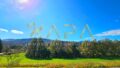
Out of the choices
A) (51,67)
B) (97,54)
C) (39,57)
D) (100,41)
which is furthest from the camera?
(100,41)

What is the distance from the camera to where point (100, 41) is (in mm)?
72750

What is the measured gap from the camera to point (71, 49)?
6481 centimetres

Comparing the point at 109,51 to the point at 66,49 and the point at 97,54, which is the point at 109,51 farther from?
the point at 66,49

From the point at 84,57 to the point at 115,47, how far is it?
10960 mm

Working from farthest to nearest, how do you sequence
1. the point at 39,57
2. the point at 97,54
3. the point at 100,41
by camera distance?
the point at 100,41 → the point at 97,54 → the point at 39,57

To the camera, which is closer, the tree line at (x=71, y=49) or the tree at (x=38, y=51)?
the tree at (x=38, y=51)

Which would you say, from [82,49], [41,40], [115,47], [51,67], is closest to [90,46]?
[82,49]

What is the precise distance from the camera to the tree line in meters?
63.8

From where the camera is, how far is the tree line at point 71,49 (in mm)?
63812

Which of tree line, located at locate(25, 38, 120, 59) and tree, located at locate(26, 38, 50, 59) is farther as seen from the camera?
tree line, located at locate(25, 38, 120, 59)

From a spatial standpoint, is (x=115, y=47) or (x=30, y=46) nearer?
(x=30, y=46)

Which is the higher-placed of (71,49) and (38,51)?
(71,49)

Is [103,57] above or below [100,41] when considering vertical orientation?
below

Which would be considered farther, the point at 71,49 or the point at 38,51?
the point at 71,49
